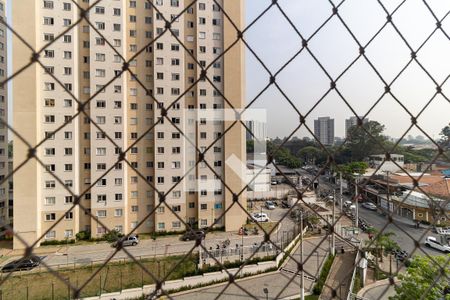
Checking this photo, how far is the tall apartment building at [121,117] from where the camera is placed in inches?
196

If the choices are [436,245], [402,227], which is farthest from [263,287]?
[402,227]

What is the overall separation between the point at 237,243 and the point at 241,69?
137 inches

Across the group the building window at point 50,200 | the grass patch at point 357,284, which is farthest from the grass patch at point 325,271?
the building window at point 50,200

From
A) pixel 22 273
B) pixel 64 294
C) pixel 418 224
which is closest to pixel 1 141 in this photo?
pixel 22 273

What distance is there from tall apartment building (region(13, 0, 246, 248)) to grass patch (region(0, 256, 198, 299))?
1228 mm

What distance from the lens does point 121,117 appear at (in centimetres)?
546

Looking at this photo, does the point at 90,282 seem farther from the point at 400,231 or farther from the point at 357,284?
the point at 400,231

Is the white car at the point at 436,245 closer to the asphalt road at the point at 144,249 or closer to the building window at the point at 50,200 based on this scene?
the asphalt road at the point at 144,249

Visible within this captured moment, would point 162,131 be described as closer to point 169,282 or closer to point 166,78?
point 166,78

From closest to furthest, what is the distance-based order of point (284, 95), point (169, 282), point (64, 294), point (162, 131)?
point (284, 95) → point (64, 294) → point (169, 282) → point (162, 131)

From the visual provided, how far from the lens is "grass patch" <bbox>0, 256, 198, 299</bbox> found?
351 centimetres

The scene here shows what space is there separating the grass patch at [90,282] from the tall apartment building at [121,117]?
4.03 ft

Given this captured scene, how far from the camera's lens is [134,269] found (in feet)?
13.7

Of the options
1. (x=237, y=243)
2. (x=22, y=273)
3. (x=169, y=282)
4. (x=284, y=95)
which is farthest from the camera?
(x=237, y=243)
